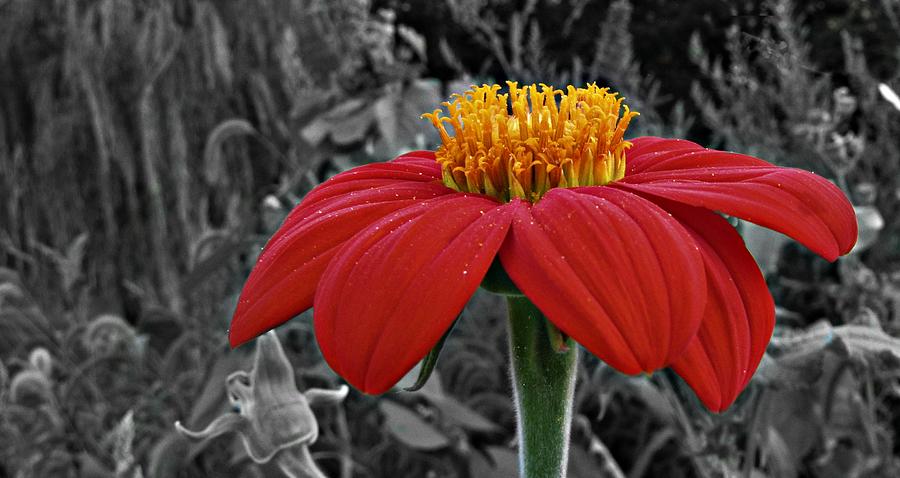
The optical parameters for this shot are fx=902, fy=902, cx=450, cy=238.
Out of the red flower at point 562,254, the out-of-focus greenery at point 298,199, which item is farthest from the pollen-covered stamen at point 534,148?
the out-of-focus greenery at point 298,199

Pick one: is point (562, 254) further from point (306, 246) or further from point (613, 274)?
point (306, 246)

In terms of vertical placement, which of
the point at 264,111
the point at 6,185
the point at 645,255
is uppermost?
the point at 645,255

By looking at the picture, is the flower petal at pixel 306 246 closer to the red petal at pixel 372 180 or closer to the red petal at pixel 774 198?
the red petal at pixel 372 180

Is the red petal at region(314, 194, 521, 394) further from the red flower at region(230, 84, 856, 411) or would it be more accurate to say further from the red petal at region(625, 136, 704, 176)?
the red petal at region(625, 136, 704, 176)

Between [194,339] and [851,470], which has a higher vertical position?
[851,470]

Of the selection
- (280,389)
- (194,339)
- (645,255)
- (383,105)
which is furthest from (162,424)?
(645,255)

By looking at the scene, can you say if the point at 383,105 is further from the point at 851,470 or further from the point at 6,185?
the point at 6,185

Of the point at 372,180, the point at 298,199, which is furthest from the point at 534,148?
the point at 298,199
